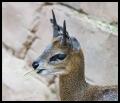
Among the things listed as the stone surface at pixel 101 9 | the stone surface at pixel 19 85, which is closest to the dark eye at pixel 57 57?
the stone surface at pixel 101 9

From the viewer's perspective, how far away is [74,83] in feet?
13.8

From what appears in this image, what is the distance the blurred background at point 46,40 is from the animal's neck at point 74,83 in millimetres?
578

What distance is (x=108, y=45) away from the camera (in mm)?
5480

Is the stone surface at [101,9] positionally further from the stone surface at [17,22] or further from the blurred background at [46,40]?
the stone surface at [17,22]

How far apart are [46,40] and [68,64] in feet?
7.76

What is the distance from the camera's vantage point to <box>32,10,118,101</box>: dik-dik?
13.2 ft

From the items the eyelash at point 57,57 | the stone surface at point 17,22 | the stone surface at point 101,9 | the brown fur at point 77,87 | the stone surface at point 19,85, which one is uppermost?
the eyelash at point 57,57

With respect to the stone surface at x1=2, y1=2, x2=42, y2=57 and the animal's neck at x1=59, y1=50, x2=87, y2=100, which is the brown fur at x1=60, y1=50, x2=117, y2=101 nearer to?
the animal's neck at x1=59, y1=50, x2=87, y2=100

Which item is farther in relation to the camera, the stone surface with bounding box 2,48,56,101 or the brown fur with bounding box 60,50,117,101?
the stone surface with bounding box 2,48,56,101

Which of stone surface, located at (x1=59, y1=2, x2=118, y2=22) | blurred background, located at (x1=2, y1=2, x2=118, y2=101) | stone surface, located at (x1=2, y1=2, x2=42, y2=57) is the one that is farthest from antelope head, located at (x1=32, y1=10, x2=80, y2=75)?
stone surface, located at (x1=2, y1=2, x2=42, y2=57)

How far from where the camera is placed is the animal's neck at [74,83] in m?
4.10

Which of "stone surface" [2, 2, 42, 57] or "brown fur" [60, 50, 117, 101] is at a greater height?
"brown fur" [60, 50, 117, 101]

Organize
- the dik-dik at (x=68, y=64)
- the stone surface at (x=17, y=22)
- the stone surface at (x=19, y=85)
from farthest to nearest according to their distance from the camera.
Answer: the stone surface at (x=17, y=22) → the stone surface at (x=19, y=85) → the dik-dik at (x=68, y=64)

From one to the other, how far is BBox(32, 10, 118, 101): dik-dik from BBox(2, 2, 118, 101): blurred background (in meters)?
0.69
